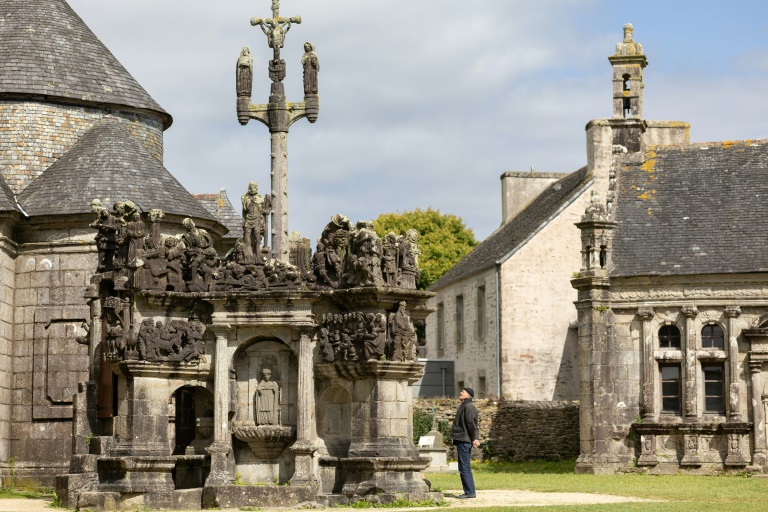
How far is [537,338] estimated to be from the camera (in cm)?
4612

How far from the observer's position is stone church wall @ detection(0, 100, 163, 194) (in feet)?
110

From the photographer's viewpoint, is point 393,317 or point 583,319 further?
point 583,319

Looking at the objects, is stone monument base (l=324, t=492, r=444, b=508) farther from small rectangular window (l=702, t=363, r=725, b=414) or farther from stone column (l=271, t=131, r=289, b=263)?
small rectangular window (l=702, t=363, r=725, b=414)

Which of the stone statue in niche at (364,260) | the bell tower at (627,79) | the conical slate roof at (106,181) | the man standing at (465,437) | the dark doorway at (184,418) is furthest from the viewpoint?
the bell tower at (627,79)

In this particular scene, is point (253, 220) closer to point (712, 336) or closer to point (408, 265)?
point (408, 265)

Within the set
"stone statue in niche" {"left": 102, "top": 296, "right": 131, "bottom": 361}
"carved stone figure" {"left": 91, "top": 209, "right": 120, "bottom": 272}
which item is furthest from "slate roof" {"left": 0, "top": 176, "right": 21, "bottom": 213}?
"stone statue in niche" {"left": 102, "top": 296, "right": 131, "bottom": 361}

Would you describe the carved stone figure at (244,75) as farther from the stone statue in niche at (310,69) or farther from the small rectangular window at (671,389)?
the small rectangular window at (671,389)

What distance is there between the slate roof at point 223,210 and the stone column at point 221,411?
15604 millimetres

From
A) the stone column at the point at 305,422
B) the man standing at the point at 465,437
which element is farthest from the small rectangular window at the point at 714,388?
the stone column at the point at 305,422

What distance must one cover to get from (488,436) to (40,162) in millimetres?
16070

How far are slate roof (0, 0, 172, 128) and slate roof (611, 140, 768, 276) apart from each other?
12.4 m

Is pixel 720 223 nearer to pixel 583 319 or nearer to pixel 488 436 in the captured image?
pixel 583 319

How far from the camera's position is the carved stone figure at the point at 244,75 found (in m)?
23.0

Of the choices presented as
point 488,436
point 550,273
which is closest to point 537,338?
point 550,273
